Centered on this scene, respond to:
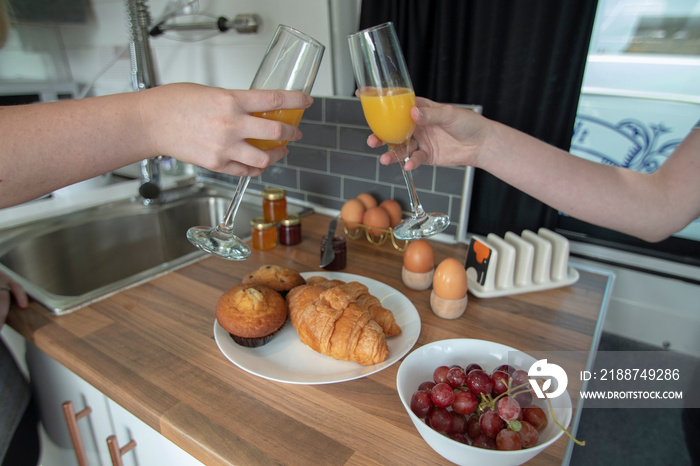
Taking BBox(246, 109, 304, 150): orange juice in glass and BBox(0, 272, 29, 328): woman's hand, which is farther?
BBox(0, 272, 29, 328): woman's hand

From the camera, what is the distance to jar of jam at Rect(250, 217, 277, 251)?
116cm

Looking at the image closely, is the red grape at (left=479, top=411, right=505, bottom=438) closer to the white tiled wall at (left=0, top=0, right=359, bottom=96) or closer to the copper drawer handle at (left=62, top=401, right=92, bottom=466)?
the copper drawer handle at (left=62, top=401, right=92, bottom=466)

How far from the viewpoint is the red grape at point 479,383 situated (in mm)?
584

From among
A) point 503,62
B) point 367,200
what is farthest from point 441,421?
point 503,62

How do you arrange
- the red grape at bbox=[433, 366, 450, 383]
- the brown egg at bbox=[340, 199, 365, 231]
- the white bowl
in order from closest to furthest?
the white bowl
the red grape at bbox=[433, 366, 450, 383]
the brown egg at bbox=[340, 199, 365, 231]

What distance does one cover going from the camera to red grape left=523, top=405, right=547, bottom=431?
0.56m

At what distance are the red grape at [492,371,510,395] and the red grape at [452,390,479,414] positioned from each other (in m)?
0.04

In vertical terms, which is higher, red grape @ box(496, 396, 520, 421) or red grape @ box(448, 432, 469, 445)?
red grape @ box(496, 396, 520, 421)

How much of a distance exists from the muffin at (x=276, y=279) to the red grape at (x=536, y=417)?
0.50m

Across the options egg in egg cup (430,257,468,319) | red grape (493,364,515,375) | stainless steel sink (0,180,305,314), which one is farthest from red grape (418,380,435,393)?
stainless steel sink (0,180,305,314)

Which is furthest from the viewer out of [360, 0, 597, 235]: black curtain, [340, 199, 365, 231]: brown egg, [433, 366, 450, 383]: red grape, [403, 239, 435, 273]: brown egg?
[340, 199, 365, 231]: brown egg

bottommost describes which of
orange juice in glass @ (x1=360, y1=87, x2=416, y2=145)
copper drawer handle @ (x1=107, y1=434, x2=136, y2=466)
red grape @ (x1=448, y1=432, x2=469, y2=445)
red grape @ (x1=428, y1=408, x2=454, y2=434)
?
copper drawer handle @ (x1=107, y1=434, x2=136, y2=466)

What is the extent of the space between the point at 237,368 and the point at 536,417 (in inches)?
19.1

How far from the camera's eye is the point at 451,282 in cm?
86
